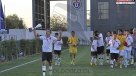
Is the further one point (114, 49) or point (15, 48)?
point (15, 48)

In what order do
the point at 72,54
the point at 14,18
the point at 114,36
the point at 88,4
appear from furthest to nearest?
Result: the point at 88,4
the point at 14,18
the point at 72,54
the point at 114,36

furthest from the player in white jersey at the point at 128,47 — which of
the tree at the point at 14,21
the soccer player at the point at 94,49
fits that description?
the tree at the point at 14,21

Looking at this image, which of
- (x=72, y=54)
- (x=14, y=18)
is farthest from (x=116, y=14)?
(x=72, y=54)

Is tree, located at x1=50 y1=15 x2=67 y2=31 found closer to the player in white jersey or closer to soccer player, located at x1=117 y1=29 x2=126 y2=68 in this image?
the player in white jersey

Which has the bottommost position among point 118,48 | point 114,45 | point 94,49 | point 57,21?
point 94,49

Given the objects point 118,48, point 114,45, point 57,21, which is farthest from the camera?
point 57,21

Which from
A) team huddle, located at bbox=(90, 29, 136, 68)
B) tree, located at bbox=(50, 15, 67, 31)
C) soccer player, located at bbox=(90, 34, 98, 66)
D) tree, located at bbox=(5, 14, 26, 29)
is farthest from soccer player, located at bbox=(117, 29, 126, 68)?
tree, located at bbox=(50, 15, 67, 31)

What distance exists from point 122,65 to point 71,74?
18.5 ft

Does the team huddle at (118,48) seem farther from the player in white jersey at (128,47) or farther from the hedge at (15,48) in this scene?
the hedge at (15,48)

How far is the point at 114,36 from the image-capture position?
2398 centimetres

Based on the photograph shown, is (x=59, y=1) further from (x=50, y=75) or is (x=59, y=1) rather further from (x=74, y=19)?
(x=50, y=75)

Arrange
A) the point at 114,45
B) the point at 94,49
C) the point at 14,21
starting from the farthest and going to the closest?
the point at 14,21, the point at 94,49, the point at 114,45

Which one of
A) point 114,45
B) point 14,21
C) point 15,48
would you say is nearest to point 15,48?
point 15,48

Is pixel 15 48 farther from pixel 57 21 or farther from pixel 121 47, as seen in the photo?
pixel 57 21
